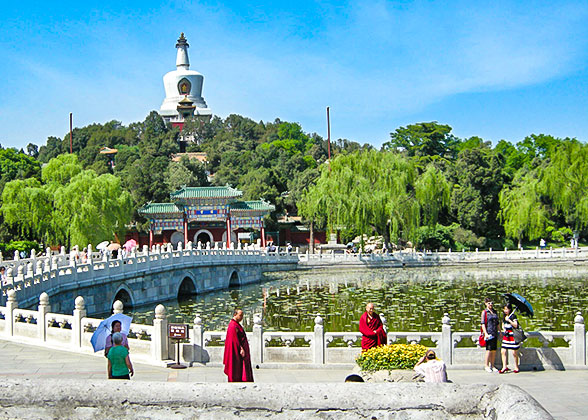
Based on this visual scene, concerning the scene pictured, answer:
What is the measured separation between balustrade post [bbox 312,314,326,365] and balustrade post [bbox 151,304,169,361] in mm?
2502

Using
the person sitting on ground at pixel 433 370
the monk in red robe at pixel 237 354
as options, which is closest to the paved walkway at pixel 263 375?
the monk in red robe at pixel 237 354

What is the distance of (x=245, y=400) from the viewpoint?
160 inches

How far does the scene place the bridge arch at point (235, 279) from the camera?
121 ft

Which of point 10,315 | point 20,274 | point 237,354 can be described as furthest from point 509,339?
point 20,274

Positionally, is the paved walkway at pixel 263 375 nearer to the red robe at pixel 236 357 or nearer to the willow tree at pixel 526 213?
the red robe at pixel 236 357

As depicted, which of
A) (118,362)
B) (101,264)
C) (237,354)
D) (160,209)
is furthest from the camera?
(160,209)

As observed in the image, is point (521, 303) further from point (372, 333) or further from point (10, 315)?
point (10, 315)

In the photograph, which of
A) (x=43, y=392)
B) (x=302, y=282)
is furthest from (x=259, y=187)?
(x=43, y=392)

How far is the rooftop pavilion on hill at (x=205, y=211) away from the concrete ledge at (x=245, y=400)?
4327 cm

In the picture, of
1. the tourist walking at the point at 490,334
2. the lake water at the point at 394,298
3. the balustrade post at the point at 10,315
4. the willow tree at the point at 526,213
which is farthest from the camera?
the willow tree at the point at 526,213

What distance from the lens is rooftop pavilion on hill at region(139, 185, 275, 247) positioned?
47.7 metres

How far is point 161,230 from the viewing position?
48250 mm

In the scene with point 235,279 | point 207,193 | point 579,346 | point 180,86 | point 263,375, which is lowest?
point 263,375

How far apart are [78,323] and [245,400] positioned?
9913 millimetres
